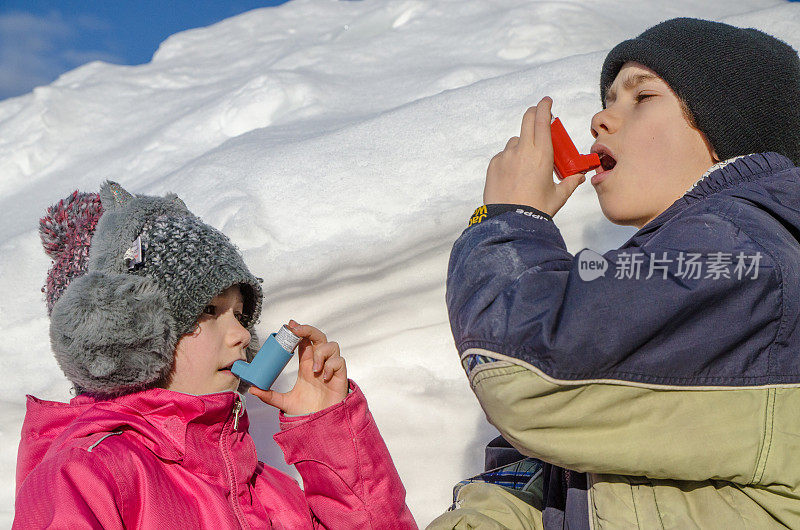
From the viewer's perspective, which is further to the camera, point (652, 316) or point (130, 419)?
point (130, 419)

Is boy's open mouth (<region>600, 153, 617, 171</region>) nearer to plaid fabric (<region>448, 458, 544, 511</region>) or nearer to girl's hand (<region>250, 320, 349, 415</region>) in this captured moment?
plaid fabric (<region>448, 458, 544, 511</region>)

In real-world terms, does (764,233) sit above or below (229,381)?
above

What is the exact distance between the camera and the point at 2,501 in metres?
1.79

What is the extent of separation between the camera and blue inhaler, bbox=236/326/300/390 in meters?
1.41

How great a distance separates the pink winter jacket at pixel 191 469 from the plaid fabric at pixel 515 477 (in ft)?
0.81

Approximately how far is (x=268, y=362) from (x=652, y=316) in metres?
0.81

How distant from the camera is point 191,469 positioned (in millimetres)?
1330

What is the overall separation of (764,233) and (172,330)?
1.02 metres

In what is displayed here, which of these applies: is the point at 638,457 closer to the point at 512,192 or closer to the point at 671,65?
the point at 512,192

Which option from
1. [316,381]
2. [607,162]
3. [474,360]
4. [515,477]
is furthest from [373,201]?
[474,360]

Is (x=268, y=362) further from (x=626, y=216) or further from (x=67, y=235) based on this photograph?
(x=626, y=216)

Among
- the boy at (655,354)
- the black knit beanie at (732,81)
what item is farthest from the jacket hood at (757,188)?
the black knit beanie at (732,81)

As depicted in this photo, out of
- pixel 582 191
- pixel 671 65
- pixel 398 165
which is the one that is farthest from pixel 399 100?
pixel 671 65

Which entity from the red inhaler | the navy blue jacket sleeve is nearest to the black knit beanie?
the red inhaler
